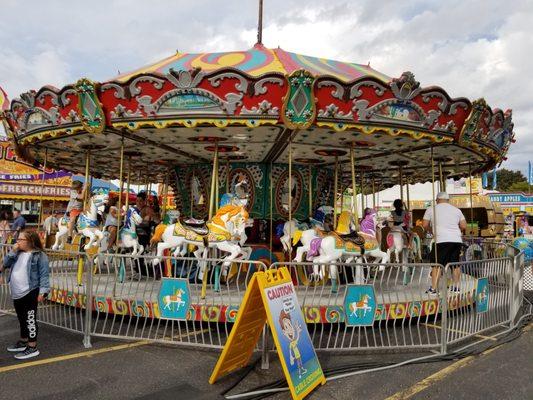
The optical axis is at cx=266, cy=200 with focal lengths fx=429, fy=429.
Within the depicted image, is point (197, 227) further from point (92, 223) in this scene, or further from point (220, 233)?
point (92, 223)

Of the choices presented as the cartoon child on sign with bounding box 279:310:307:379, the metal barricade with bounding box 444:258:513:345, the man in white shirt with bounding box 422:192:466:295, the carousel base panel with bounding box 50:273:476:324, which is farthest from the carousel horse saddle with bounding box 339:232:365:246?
the cartoon child on sign with bounding box 279:310:307:379

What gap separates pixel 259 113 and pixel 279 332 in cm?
321

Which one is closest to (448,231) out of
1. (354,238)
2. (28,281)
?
(354,238)

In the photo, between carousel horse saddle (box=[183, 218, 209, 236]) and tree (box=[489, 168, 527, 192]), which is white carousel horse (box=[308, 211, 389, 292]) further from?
tree (box=[489, 168, 527, 192])

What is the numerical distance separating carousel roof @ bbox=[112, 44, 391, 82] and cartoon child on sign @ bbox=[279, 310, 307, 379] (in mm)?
4238

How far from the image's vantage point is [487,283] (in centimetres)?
532

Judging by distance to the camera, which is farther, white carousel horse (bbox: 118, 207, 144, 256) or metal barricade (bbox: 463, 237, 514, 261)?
metal barricade (bbox: 463, 237, 514, 261)

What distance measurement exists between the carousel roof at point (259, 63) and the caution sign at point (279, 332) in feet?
13.1

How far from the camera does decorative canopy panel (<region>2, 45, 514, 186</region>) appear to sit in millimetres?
5613

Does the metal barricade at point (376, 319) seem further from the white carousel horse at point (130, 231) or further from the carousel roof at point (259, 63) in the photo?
the white carousel horse at point (130, 231)

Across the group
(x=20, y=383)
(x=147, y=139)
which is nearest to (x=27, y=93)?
(x=147, y=139)

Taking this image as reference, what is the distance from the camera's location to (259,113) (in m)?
5.74

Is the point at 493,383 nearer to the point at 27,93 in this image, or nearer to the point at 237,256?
the point at 237,256

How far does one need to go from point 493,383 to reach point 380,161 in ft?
23.3
